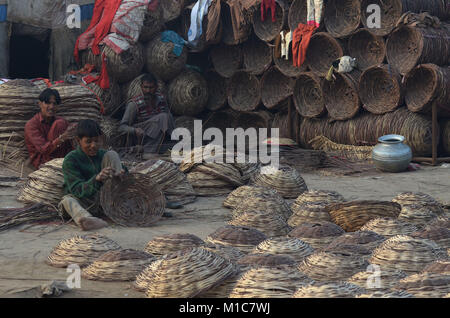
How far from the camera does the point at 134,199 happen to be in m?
5.48

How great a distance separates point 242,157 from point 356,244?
3224mm

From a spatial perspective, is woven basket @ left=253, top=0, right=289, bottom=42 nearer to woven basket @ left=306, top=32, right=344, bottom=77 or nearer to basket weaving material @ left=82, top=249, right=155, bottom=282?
woven basket @ left=306, top=32, right=344, bottom=77

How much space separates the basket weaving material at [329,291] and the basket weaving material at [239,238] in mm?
1118

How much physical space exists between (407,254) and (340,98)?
6497mm

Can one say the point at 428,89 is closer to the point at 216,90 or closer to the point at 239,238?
the point at 216,90

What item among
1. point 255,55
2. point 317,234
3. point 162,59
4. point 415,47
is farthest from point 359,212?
point 255,55

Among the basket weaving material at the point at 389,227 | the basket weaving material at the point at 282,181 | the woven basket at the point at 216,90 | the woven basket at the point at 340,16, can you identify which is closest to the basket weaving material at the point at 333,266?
the basket weaving material at the point at 389,227

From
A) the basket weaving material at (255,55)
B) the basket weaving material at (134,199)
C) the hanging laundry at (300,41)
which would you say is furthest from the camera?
the basket weaving material at (255,55)

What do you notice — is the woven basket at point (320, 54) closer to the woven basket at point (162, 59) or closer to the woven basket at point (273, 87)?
the woven basket at point (273, 87)

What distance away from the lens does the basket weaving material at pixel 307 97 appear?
10.0 meters

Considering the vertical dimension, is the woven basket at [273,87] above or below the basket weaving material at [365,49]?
below

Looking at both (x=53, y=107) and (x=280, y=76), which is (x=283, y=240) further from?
(x=280, y=76)

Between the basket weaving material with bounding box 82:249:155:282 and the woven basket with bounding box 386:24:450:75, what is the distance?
572 centimetres
